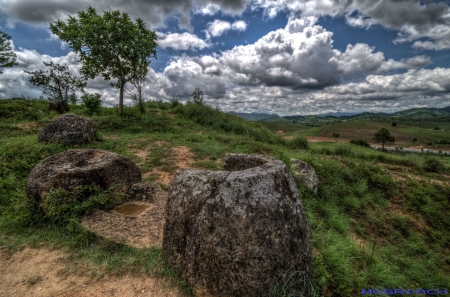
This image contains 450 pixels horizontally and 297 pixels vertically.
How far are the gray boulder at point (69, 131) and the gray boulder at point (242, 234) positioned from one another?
9194 mm

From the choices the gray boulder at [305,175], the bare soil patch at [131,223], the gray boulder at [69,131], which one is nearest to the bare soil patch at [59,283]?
the bare soil patch at [131,223]

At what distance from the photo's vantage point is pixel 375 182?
362 inches

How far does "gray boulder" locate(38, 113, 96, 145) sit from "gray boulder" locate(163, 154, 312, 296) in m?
9.19

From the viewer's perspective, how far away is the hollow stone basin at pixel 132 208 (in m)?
4.90

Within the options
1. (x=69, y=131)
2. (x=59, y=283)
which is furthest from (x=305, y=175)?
(x=69, y=131)

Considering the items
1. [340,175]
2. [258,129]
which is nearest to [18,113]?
[258,129]

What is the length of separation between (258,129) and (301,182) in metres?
9.99

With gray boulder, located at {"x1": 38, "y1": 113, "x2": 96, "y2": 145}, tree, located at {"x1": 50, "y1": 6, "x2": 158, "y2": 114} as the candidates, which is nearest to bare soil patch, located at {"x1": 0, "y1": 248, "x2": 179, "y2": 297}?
gray boulder, located at {"x1": 38, "y1": 113, "x2": 96, "y2": 145}

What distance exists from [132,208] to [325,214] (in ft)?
18.1

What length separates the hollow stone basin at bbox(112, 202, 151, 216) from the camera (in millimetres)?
4902

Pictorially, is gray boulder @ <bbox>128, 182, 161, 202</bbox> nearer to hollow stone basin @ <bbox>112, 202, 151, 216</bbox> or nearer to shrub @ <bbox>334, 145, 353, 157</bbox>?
hollow stone basin @ <bbox>112, 202, 151, 216</bbox>

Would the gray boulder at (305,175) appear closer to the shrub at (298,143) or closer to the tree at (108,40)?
the shrub at (298,143)

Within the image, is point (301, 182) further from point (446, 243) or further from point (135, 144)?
point (135, 144)

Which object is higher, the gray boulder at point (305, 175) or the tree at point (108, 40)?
the tree at point (108, 40)
